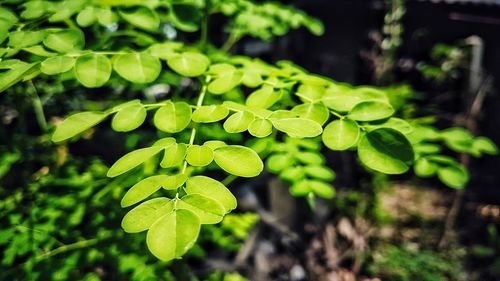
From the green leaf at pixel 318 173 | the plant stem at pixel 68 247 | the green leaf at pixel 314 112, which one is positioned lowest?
the plant stem at pixel 68 247

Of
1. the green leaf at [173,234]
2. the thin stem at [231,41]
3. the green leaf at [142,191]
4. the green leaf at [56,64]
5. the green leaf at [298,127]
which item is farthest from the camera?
the thin stem at [231,41]

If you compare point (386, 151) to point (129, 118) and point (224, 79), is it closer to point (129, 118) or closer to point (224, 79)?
point (224, 79)

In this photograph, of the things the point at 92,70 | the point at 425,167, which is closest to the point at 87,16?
the point at 92,70

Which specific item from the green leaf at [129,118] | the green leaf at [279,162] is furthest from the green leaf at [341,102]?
the green leaf at [129,118]

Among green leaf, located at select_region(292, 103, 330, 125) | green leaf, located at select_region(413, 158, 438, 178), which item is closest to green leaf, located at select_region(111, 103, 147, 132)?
green leaf, located at select_region(292, 103, 330, 125)

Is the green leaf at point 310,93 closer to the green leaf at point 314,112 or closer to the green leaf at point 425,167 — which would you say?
the green leaf at point 314,112

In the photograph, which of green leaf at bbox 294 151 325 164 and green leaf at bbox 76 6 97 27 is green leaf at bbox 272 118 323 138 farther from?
green leaf at bbox 76 6 97 27
